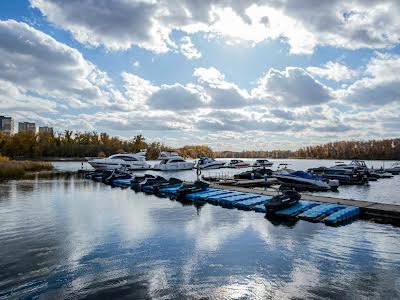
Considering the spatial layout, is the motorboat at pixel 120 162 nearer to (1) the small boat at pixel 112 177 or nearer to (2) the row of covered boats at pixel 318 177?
Answer: (1) the small boat at pixel 112 177

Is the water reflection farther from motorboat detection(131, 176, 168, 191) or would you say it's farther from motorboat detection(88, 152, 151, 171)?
motorboat detection(88, 152, 151, 171)

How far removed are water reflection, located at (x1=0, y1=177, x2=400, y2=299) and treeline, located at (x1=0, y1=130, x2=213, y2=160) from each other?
10313 centimetres

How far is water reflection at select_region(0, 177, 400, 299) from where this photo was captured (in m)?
9.99

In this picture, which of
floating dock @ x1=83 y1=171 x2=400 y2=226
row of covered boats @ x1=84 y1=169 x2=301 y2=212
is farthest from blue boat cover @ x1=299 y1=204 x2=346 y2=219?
row of covered boats @ x1=84 y1=169 x2=301 y2=212

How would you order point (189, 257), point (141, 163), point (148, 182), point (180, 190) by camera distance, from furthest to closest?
point (141, 163)
point (148, 182)
point (180, 190)
point (189, 257)

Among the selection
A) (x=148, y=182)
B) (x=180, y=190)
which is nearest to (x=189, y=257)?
(x=180, y=190)

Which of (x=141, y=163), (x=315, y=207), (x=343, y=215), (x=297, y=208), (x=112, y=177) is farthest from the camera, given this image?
(x=141, y=163)

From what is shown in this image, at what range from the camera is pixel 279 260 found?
12.7m

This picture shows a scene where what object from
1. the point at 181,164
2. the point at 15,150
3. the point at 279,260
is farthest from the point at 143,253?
the point at 15,150

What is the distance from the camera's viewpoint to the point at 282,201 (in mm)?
21922

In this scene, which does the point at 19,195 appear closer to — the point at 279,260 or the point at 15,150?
the point at 279,260

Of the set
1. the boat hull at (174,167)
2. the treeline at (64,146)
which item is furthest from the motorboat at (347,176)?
the treeline at (64,146)

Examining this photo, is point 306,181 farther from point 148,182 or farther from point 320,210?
point 148,182

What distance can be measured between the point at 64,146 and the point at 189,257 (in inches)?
5706
